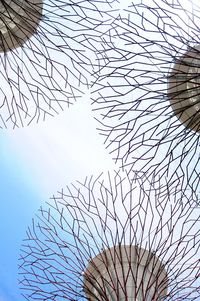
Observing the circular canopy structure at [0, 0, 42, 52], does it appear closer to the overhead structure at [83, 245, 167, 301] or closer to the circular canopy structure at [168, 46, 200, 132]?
the circular canopy structure at [168, 46, 200, 132]

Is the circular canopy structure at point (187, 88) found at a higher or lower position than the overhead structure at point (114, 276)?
higher

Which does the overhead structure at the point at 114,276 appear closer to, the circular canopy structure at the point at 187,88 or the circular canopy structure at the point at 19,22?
the circular canopy structure at the point at 187,88

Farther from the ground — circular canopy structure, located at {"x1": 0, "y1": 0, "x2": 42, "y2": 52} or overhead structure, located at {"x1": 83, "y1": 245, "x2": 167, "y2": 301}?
circular canopy structure, located at {"x1": 0, "y1": 0, "x2": 42, "y2": 52}

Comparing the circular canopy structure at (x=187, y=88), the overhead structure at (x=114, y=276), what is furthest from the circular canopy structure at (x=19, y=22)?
the overhead structure at (x=114, y=276)

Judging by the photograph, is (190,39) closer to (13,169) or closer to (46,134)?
(46,134)

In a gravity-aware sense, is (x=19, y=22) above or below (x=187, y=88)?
above

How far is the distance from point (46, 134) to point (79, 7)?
1.23 meters

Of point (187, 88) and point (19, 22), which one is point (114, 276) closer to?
point (187, 88)

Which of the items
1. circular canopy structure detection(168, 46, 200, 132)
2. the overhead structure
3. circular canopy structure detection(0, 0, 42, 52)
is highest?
circular canopy structure detection(0, 0, 42, 52)

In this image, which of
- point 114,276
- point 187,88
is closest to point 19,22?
point 187,88

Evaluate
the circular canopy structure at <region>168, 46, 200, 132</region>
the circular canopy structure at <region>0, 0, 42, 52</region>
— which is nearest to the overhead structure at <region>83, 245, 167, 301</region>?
the circular canopy structure at <region>168, 46, 200, 132</region>

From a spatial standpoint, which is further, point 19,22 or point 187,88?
point 19,22

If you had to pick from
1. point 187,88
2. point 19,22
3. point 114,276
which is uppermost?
point 19,22

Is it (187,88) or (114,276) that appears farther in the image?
(114,276)
